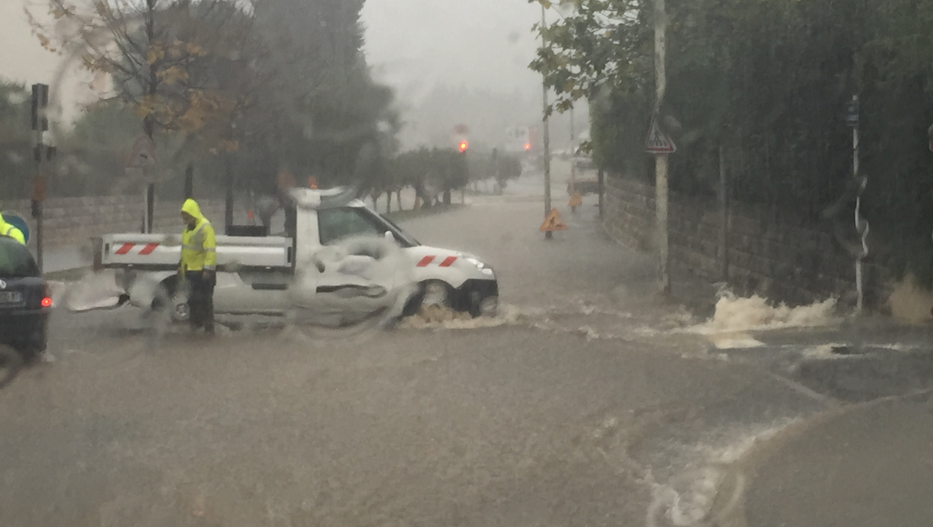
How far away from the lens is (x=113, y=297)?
14.6 meters

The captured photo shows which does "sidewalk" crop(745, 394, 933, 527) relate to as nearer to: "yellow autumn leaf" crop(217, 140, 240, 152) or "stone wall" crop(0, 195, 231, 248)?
"yellow autumn leaf" crop(217, 140, 240, 152)

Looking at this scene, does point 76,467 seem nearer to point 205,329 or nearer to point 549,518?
point 549,518

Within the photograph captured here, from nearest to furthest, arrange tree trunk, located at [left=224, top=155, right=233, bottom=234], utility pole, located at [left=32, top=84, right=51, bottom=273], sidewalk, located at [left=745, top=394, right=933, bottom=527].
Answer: sidewalk, located at [left=745, top=394, right=933, bottom=527] → utility pole, located at [left=32, top=84, right=51, bottom=273] → tree trunk, located at [left=224, top=155, right=233, bottom=234]

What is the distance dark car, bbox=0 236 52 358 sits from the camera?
1073cm

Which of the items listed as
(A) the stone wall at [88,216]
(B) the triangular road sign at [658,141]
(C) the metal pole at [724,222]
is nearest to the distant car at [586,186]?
(A) the stone wall at [88,216]

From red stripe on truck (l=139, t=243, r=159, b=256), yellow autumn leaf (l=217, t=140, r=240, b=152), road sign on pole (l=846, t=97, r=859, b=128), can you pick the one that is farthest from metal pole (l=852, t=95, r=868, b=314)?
yellow autumn leaf (l=217, t=140, r=240, b=152)

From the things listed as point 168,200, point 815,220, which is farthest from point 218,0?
point 815,220

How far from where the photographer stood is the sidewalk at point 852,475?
5555mm

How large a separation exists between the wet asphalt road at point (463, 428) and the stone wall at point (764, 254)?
5.61 feet

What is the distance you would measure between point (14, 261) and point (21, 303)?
525mm

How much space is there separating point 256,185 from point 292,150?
1738 mm

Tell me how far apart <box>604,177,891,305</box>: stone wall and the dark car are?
28.8ft

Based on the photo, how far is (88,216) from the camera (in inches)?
1404

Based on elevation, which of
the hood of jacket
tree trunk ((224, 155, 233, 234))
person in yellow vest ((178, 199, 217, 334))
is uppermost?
tree trunk ((224, 155, 233, 234))
